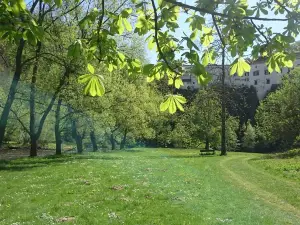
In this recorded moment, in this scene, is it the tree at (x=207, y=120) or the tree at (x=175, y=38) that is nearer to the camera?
the tree at (x=175, y=38)

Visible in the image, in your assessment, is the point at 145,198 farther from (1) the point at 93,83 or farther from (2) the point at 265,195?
(1) the point at 93,83

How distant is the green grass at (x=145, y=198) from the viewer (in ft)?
36.5

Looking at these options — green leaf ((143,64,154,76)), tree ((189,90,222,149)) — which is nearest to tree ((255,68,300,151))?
tree ((189,90,222,149))

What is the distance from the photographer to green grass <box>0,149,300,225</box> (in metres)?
11.1

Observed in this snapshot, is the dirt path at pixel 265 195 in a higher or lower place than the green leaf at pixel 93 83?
lower

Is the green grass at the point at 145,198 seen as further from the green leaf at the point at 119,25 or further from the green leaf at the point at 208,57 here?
the green leaf at the point at 119,25

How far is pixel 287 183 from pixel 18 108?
2439 cm

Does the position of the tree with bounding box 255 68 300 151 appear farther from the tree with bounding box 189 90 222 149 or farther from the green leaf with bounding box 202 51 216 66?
the green leaf with bounding box 202 51 216 66

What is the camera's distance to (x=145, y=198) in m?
13.8

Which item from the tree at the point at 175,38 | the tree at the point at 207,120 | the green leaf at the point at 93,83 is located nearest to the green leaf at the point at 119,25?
the tree at the point at 175,38

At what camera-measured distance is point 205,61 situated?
4.61 metres

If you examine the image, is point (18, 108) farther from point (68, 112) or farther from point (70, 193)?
point (70, 193)

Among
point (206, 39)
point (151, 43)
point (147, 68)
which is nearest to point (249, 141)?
point (206, 39)

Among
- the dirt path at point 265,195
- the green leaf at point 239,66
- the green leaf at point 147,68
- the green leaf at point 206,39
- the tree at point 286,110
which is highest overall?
the tree at point 286,110
